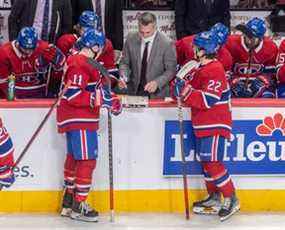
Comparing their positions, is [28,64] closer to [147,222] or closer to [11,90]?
[11,90]

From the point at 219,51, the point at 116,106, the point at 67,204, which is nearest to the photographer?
the point at 116,106

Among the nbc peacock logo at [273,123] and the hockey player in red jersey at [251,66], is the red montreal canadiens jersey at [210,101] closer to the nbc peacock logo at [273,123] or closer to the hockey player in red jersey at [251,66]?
the nbc peacock logo at [273,123]

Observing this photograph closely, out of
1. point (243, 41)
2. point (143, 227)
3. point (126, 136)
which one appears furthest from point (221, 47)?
point (143, 227)

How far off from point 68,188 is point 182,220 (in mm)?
809

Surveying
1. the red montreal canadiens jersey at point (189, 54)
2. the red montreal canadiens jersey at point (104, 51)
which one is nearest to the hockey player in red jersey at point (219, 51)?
the red montreal canadiens jersey at point (189, 54)

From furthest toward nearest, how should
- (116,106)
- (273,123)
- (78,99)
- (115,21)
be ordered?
(115,21), (273,123), (116,106), (78,99)

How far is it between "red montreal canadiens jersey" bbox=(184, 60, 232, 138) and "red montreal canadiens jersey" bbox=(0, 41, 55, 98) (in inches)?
51.8

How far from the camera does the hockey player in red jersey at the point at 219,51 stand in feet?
23.1

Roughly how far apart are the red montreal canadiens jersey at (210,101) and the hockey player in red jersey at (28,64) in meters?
1.22

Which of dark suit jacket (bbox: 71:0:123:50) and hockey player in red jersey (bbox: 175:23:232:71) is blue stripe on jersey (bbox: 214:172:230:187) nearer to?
hockey player in red jersey (bbox: 175:23:232:71)

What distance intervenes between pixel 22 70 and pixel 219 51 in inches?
57.4

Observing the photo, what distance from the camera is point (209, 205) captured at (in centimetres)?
684

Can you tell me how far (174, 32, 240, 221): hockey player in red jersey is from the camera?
6523 mm

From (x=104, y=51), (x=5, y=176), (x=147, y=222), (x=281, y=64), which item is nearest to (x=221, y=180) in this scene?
(x=147, y=222)
